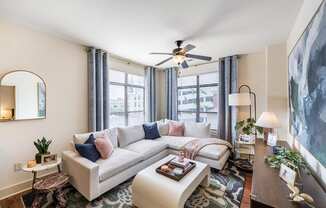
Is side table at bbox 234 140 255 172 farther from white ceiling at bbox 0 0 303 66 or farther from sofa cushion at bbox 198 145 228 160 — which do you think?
white ceiling at bbox 0 0 303 66

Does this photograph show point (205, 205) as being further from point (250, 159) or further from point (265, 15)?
point (265, 15)

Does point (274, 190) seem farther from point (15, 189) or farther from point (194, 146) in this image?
point (15, 189)

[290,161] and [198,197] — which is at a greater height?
[290,161]

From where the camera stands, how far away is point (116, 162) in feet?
8.12

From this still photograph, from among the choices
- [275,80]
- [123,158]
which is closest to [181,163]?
[123,158]

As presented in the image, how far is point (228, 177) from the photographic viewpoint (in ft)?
9.39

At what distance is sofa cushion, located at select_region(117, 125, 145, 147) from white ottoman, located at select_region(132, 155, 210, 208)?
1.29m

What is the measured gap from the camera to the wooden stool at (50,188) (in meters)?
1.89

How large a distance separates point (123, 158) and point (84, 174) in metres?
0.66

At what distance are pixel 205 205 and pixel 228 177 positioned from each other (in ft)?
3.29

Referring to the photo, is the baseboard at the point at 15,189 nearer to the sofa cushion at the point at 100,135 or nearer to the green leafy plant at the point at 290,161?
the sofa cushion at the point at 100,135

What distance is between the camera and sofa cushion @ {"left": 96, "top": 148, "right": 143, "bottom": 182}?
2.26 m

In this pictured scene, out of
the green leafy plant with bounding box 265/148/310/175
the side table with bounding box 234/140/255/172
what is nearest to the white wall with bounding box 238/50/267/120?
the side table with bounding box 234/140/255/172

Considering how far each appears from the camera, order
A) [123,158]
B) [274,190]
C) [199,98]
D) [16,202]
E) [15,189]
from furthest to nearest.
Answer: [199,98], [123,158], [15,189], [16,202], [274,190]
